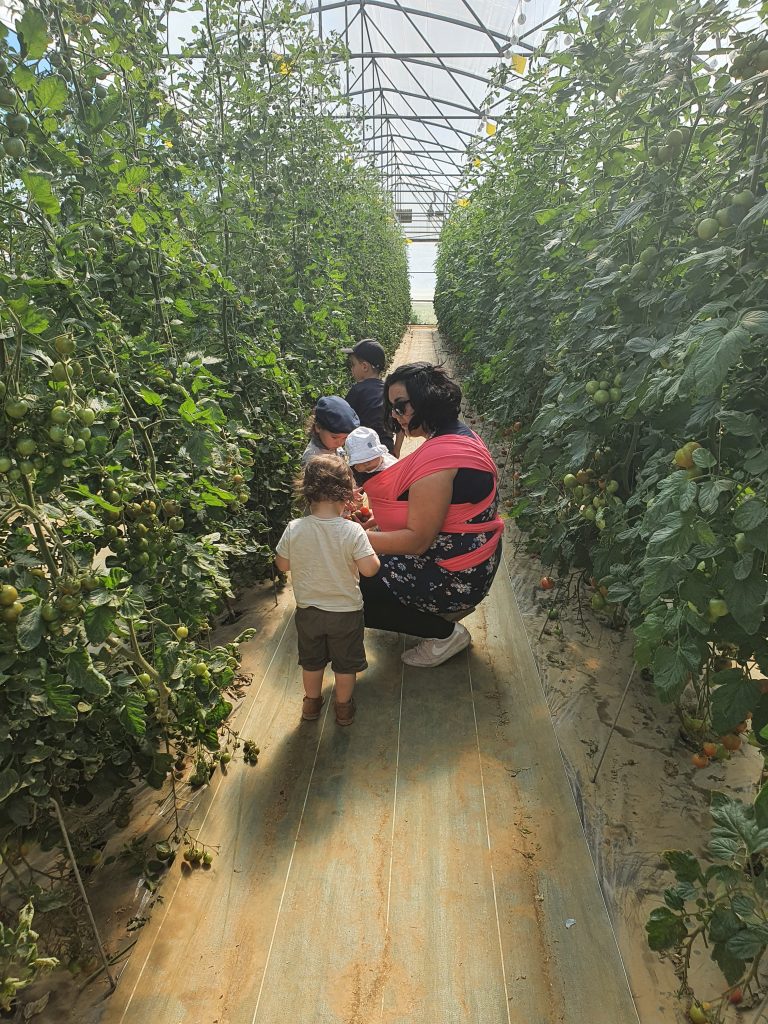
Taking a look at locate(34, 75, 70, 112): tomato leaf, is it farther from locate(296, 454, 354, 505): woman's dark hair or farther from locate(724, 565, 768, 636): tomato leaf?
locate(724, 565, 768, 636): tomato leaf

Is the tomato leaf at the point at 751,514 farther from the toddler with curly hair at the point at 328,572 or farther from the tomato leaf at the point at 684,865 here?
Result: the toddler with curly hair at the point at 328,572

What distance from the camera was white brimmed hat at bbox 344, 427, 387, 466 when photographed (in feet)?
8.21

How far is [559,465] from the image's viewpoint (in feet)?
7.29

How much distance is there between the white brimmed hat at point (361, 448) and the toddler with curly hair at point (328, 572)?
0.43 m

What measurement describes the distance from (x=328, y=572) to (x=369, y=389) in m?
1.77

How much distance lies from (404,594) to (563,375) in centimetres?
103

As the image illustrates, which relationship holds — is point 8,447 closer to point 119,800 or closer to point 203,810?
point 119,800

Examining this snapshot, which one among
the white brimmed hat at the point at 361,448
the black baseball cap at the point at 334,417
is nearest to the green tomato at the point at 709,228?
the white brimmed hat at the point at 361,448

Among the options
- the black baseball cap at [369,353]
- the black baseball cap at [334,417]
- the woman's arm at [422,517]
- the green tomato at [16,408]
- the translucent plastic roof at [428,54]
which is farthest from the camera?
the translucent plastic roof at [428,54]

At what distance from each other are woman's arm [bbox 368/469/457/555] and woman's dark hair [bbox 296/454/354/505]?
0.32 meters

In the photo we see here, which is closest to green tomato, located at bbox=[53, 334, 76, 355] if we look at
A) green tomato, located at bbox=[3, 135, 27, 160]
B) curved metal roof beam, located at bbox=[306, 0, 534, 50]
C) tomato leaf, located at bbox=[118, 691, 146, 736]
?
green tomato, located at bbox=[3, 135, 27, 160]

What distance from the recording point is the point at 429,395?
90.0 inches

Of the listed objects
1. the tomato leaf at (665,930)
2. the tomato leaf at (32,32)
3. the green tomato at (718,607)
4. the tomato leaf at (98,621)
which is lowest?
the tomato leaf at (665,930)

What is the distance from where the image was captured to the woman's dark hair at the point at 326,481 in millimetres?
1978
